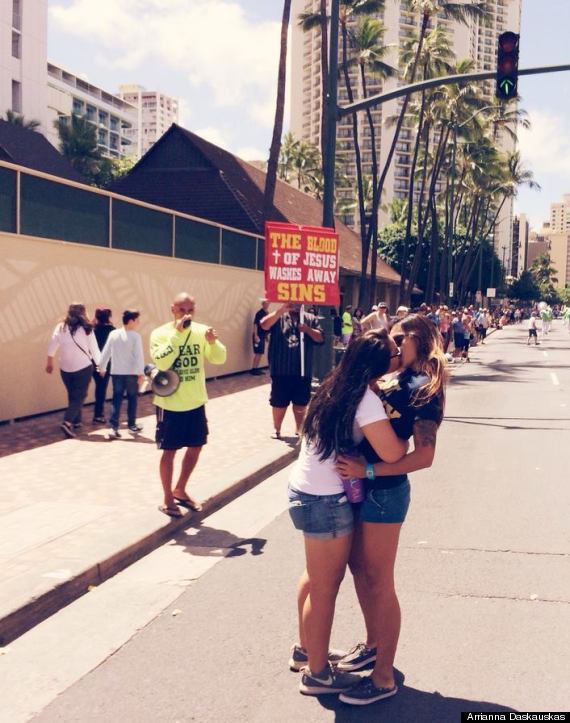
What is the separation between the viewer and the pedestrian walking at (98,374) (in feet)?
40.1

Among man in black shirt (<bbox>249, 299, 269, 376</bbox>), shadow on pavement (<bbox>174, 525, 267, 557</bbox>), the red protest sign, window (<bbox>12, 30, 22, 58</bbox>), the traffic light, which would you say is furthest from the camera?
window (<bbox>12, 30, 22, 58</bbox>)

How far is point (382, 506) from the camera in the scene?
3824 mm

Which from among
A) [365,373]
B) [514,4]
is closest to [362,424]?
[365,373]

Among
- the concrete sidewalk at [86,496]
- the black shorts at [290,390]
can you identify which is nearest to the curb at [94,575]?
the concrete sidewalk at [86,496]

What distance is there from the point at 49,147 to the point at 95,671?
33.9 meters

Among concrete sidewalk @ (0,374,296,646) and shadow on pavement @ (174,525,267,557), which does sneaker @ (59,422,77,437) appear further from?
shadow on pavement @ (174,525,267,557)

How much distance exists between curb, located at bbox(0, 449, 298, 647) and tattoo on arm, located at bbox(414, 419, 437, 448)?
244cm

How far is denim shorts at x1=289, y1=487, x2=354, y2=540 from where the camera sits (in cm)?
378

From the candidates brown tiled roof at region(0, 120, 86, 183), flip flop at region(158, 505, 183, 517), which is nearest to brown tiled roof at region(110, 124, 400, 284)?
brown tiled roof at region(0, 120, 86, 183)

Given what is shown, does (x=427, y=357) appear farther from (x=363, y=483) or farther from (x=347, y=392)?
(x=363, y=483)

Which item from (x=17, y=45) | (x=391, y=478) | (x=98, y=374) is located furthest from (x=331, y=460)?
(x=17, y=45)

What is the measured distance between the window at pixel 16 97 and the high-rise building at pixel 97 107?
51.1m

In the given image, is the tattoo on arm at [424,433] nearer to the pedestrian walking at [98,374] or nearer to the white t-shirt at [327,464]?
the white t-shirt at [327,464]

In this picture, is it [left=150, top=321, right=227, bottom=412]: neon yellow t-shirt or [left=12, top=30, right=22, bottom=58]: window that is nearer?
[left=150, top=321, right=227, bottom=412]: neon yellow t-shirt
